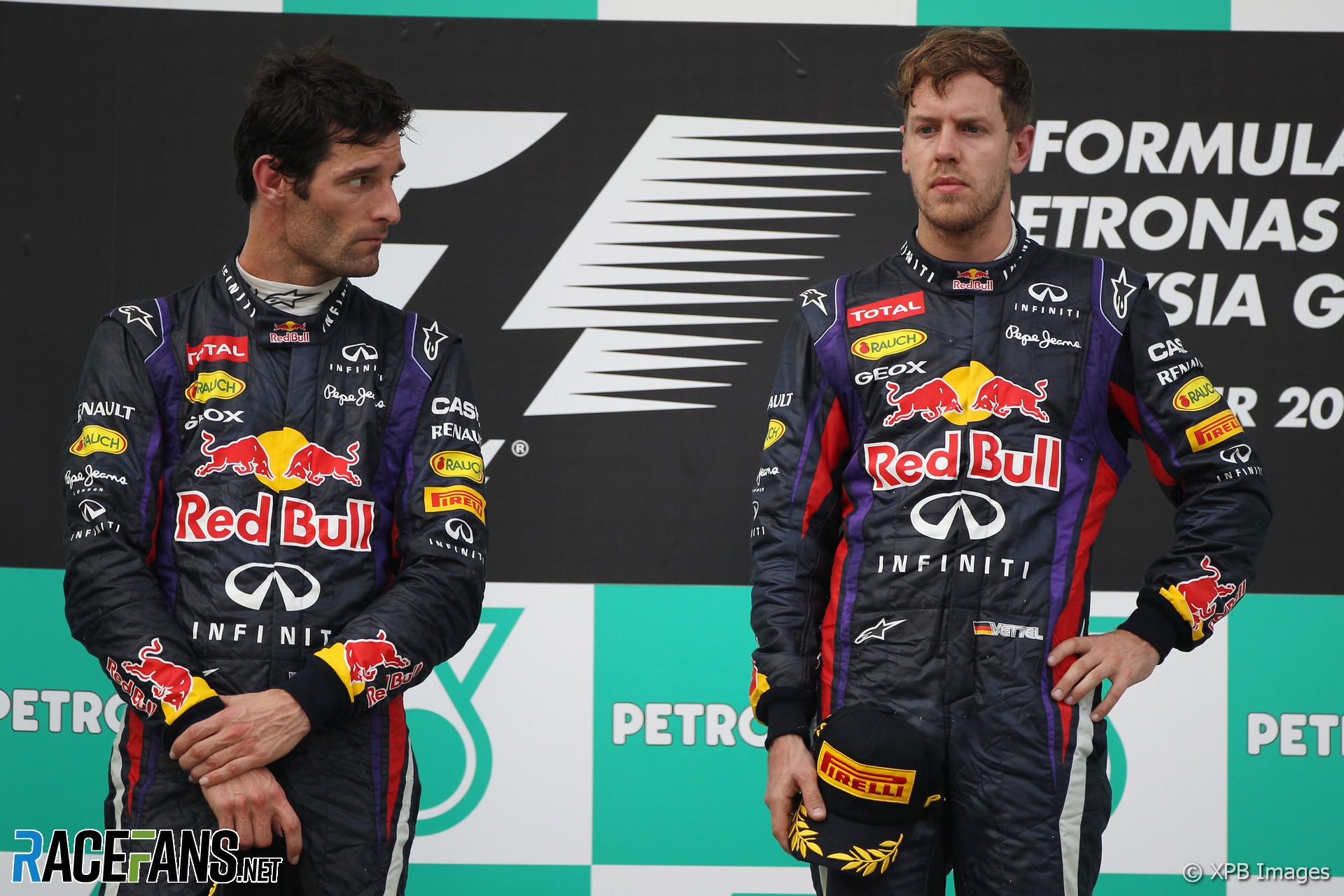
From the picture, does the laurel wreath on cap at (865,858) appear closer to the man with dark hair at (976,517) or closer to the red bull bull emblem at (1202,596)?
the man with dark hair at (976,517)

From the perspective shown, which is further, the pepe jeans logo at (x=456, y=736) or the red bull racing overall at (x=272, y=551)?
the pepe jeans logo at (x=456, y=736)

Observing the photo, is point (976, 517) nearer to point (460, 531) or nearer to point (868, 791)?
point (868, 791)

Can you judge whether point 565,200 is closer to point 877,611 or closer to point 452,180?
point 452,180

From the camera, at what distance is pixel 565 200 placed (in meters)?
2.66

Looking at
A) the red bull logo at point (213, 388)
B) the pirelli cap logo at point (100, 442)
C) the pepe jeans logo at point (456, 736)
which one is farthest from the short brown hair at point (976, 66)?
the pepe jeans logo at point (456, 736)

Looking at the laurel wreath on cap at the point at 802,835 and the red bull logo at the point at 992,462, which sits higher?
the red bull logo at the point at 992,462

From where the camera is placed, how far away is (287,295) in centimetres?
167

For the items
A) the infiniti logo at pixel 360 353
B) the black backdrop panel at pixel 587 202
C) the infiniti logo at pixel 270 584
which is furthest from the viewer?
the black backdrop panel at pixel 587 202

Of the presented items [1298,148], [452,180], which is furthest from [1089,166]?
[452,180]

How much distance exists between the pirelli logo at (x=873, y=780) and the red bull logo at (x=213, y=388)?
928mm

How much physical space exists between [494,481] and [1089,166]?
4.95 ft

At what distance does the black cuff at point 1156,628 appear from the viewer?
1.57 metres

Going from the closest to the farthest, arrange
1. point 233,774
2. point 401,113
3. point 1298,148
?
point 233,774 < point 401,113 < point 1298,148

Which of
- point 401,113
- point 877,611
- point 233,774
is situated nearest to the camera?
point 233,774
